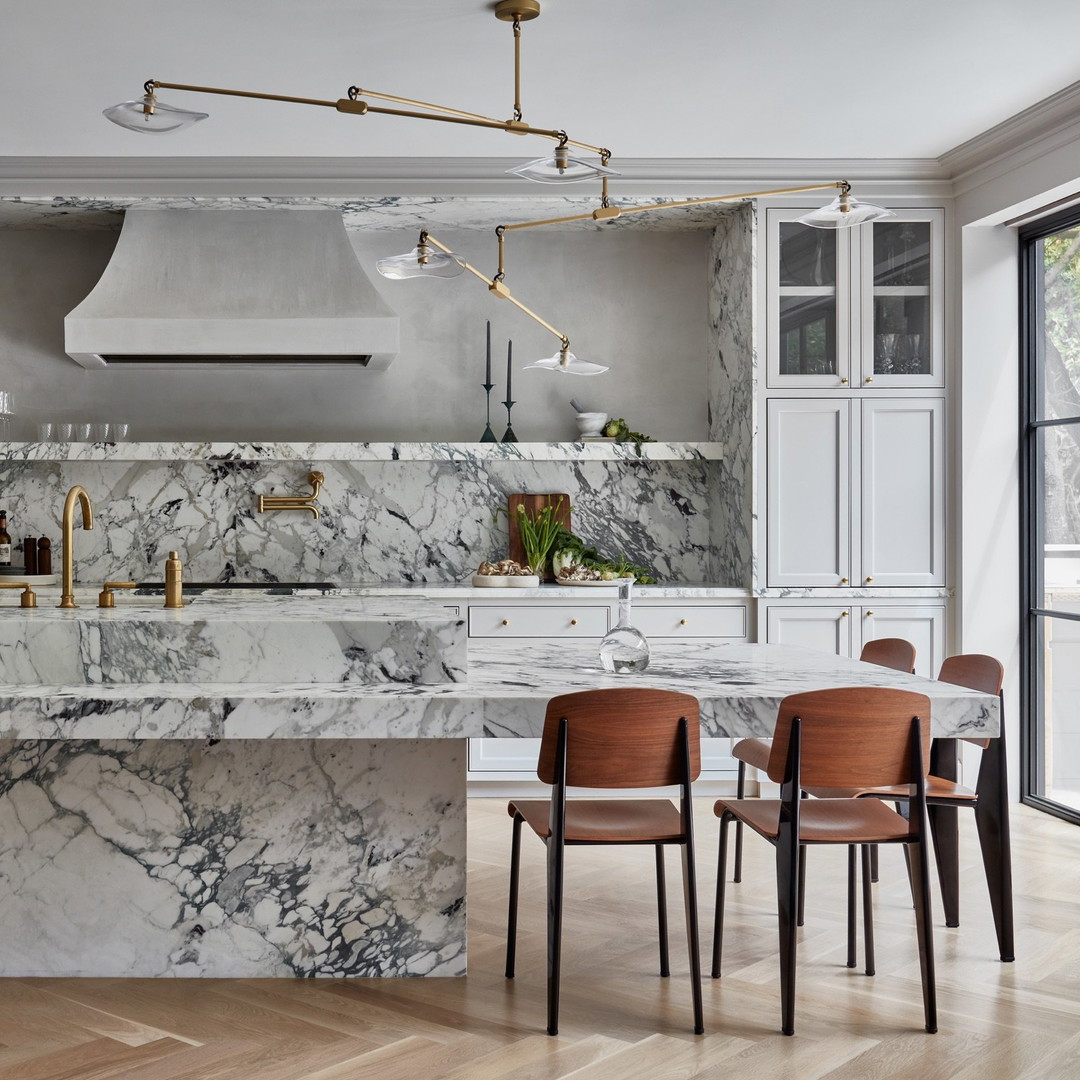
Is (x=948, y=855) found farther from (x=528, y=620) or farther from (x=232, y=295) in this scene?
(x=232, y=295)

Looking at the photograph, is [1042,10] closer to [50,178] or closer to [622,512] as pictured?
[622,512]

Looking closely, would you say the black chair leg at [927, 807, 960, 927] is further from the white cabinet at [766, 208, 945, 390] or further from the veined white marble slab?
the white cabinet at [766, 208, 945, 390]

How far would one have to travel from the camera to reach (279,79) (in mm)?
3879

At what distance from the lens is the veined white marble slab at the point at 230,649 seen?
2.68m

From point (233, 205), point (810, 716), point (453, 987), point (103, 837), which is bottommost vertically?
point (453, 987)

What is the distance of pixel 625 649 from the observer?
2.90 m

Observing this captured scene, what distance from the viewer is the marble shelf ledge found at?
5105 mm

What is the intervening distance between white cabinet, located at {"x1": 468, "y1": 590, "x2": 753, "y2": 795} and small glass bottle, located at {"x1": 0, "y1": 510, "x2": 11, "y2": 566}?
2.27 metres

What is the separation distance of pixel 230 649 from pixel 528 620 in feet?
7.65

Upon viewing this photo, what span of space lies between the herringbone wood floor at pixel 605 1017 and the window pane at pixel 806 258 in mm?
2788

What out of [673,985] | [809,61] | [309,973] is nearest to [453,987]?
[309,973]

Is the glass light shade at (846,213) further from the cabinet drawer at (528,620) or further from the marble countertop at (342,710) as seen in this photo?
the cabinet drawer at (528,620)

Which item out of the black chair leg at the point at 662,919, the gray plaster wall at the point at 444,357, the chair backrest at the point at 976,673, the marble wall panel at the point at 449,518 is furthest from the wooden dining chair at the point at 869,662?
the gray plaster wall at the point at 444,357

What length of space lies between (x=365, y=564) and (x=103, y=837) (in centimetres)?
283
